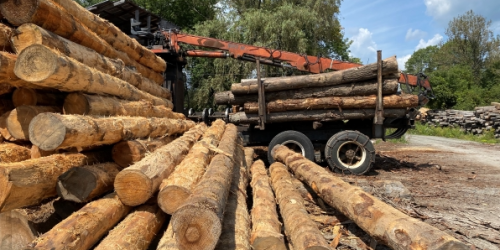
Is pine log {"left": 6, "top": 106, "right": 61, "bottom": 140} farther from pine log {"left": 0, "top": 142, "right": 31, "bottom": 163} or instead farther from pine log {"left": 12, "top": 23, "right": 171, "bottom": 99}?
pine log {"left": 12, "top": 23, "right": 171, "bottom": 99}

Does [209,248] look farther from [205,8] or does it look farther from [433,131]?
[205,8]

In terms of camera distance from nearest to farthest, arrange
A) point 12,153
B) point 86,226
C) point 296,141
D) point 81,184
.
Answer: point 86,226
point 81,184
point 12,153
point 296,141

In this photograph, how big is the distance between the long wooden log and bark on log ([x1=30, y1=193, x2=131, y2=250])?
4.87 m

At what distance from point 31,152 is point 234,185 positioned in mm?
2349

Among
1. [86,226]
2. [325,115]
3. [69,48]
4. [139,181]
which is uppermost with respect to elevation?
[69,48]

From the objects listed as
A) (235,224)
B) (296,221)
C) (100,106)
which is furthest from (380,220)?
(100,106)

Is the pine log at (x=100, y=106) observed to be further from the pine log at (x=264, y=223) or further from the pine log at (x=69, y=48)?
the pine log at (x=264, y=223)

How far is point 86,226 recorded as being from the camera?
2.79 m

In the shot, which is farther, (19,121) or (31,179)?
(19,121)

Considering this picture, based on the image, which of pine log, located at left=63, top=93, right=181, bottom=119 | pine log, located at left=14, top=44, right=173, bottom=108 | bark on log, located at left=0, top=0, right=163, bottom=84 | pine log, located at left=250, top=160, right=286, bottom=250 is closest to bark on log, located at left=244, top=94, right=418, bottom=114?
pine log, located at left=250, top=160, right=286, bottom=250

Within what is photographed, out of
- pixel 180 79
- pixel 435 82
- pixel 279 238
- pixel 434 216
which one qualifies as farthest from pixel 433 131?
pixel 279 238

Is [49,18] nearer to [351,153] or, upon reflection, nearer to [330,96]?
[330,96]

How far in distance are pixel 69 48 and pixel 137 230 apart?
7.98 ft

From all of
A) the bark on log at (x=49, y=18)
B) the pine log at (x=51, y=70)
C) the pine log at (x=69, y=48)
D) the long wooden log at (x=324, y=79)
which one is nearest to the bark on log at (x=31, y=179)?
the pine log at (x=51, y=70)
